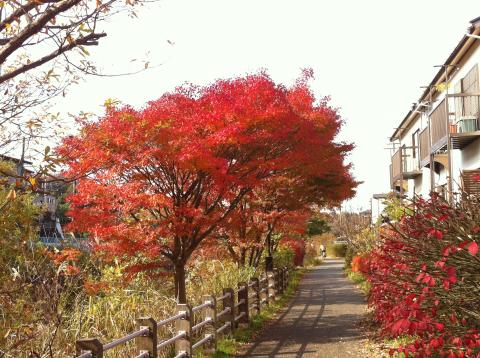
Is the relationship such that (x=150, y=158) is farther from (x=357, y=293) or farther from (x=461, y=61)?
(x=357, y=293)

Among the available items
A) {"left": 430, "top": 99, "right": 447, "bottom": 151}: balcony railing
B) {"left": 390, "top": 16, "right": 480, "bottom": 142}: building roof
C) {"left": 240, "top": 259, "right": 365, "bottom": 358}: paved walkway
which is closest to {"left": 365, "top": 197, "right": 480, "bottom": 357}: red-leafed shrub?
{"left": 240, "top": 259, "right": 365, "bottom": 358}: paved walkway

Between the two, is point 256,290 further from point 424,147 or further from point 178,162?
point 424,147

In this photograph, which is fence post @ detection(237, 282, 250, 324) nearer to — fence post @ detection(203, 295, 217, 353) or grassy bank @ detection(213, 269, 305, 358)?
grassy bank @ detection(213, 269, 305, 358)

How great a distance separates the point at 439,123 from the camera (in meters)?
19.5

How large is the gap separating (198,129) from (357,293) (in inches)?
536

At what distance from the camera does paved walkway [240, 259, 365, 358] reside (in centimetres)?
1091

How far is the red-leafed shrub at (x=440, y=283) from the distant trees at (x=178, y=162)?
5.72 m

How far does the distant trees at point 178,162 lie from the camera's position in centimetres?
1168

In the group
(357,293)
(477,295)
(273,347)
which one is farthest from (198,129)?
(357,293)

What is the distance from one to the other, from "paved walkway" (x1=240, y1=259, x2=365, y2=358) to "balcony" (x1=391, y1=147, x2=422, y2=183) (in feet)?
28.9

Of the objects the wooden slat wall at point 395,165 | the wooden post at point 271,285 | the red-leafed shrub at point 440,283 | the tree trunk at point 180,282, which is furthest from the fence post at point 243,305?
the wooden slat wall at point 395,165

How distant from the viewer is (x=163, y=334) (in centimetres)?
951

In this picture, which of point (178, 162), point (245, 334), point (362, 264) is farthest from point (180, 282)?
point (362, 264)

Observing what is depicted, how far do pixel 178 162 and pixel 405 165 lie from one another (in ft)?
73.6
